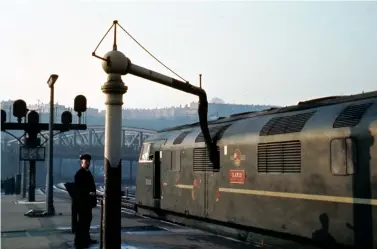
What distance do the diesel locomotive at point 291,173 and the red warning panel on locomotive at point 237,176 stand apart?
24mm

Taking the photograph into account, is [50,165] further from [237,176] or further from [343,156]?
[343,156]

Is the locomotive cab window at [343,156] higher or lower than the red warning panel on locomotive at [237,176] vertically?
higher

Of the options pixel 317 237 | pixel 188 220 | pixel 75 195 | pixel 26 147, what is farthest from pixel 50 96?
pixel 317 237

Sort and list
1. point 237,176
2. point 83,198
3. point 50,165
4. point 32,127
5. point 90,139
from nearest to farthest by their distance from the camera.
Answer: point 83,198, point 237,176, point 50,165, point 32,127, point 90,139

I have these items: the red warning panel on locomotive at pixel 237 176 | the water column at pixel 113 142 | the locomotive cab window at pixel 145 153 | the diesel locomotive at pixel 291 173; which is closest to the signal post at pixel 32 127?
the locomotive cab window at pixel 145 153

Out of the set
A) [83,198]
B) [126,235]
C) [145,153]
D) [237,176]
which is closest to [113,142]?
[83,198]

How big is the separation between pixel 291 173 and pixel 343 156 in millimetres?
1484

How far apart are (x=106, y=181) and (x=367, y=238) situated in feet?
14.3

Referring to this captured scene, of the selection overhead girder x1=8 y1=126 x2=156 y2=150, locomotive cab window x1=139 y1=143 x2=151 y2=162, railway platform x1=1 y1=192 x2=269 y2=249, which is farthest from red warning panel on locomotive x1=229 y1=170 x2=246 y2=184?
overhead girder x1=8 y1=126 x2=156 y2=150

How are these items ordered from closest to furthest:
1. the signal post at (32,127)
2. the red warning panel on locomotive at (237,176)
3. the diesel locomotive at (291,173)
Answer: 1. the diesel locomotive at (291,173)
2. the red warning panel on locomotive at (237,176)
3. the signal post at (32,127)

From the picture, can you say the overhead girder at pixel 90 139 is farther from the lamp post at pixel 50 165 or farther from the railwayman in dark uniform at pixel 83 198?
the railwayman in dark uniform at pixel 83 198

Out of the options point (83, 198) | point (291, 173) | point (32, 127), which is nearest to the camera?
point (291, 173)

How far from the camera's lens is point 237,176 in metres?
11.3

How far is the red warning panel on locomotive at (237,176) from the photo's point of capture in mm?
11034
